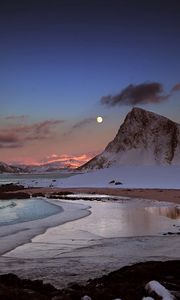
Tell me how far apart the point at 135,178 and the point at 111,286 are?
60.4 meters

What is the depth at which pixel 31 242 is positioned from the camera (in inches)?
637

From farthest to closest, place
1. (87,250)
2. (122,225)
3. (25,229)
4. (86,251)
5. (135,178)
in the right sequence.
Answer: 1. (135,178)
2. (122,225)
3. (25,229)
4. (87,250)
5. (86,251)

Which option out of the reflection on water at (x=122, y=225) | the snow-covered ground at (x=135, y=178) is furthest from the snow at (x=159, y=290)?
the snow-covered ground at (x=135, y=178)

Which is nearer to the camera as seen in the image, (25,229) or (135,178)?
(25,229)

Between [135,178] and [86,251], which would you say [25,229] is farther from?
[135,178]

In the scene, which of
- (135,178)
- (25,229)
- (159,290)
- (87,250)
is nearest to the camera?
(159,290)

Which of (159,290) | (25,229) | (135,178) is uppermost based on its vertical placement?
(135,178)

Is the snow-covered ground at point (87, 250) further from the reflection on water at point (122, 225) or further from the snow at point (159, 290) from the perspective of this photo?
the snow at point (159, 290)

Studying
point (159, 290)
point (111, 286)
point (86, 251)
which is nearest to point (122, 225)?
point (86, 251)

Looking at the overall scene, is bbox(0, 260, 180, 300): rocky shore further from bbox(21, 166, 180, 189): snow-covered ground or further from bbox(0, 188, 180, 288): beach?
bbox(21, 166, 180, 189): snow-covered ground

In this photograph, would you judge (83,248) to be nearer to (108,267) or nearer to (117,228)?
(108,267)

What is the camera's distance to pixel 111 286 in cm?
896

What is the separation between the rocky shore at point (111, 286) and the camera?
A: 809 cm

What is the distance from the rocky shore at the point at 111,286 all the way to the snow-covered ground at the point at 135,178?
160ft
